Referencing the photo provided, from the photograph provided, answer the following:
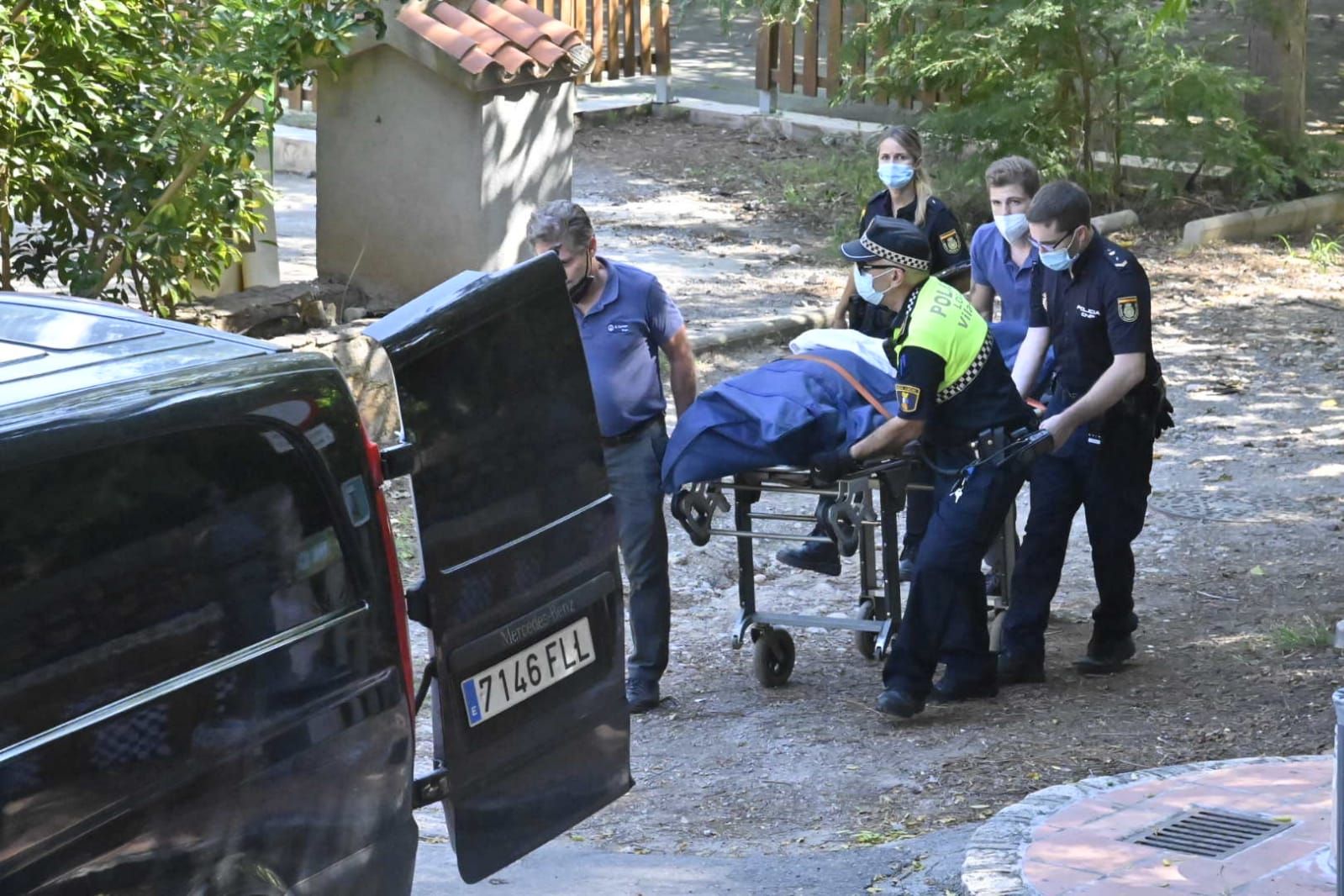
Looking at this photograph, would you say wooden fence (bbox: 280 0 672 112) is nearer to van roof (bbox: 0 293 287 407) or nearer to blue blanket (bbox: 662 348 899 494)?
blue blanket (bbox: 662 348 899 494)

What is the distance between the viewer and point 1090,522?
6.45 metres

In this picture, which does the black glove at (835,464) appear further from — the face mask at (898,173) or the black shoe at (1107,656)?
the face mask at (898,173)

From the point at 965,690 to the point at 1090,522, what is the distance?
0.76 m

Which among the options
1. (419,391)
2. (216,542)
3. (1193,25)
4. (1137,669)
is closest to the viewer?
(216,542)

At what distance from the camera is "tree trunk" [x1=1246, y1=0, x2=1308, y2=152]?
1430 centimetres

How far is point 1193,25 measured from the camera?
22.9 m

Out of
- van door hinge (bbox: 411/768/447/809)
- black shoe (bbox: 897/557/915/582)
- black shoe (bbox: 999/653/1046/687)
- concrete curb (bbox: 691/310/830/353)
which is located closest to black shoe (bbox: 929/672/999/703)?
black shoe (bbox: 999/653/1046/687)

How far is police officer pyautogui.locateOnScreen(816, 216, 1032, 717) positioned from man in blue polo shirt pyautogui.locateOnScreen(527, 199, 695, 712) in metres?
0.74

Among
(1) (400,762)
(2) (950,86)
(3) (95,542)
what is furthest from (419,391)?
(2) (950,86)

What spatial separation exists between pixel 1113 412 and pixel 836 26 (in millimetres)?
11429

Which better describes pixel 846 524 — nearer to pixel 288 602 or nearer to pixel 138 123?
pixel 288 602

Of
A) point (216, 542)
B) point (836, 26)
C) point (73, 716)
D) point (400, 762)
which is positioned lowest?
point (400, 762)

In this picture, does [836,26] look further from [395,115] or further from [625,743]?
[625,743]

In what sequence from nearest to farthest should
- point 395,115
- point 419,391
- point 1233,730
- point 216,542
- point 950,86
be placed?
1. point 216,542
2. point 419,391
3. point 1233,730
4. point 395,115
5. point 950,86
